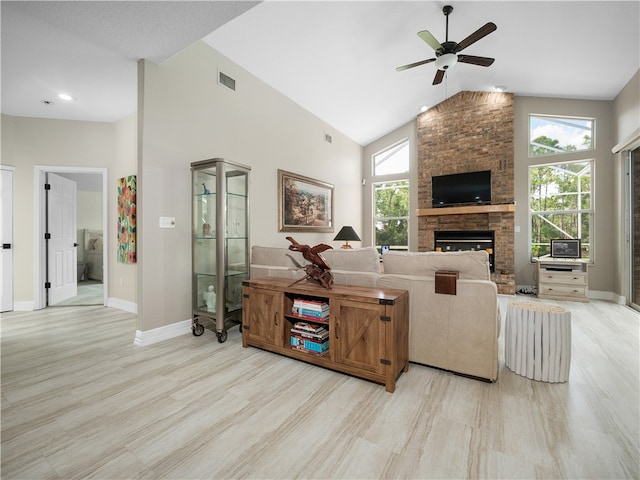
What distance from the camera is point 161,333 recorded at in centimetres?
303

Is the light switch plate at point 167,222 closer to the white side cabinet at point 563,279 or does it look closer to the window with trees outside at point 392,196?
the window with trees outside at point 392,196

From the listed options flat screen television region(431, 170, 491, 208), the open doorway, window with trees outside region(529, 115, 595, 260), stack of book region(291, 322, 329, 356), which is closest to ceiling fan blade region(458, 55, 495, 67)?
flat screen television region(431, 170, 491, 208)

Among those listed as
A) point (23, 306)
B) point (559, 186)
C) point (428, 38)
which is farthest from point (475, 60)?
point (23, 306)

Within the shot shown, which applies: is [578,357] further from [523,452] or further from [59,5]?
[59,5]

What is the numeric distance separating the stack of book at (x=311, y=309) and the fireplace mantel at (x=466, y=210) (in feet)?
15.4

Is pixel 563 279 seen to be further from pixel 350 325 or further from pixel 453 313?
pixel 350 325

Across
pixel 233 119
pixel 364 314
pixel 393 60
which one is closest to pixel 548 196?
pixel 393 60

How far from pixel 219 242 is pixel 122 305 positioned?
8.11ft

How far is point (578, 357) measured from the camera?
2627 mm

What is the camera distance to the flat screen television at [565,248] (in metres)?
5.07

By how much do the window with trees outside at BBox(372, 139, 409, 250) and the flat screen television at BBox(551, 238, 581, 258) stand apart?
9.18 feet

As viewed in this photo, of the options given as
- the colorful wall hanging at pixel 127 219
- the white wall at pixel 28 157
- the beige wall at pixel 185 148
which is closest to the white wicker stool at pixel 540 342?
the beige wall at pixel 185 148

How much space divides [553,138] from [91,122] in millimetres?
8011

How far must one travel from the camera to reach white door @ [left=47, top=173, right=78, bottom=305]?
4473mm
